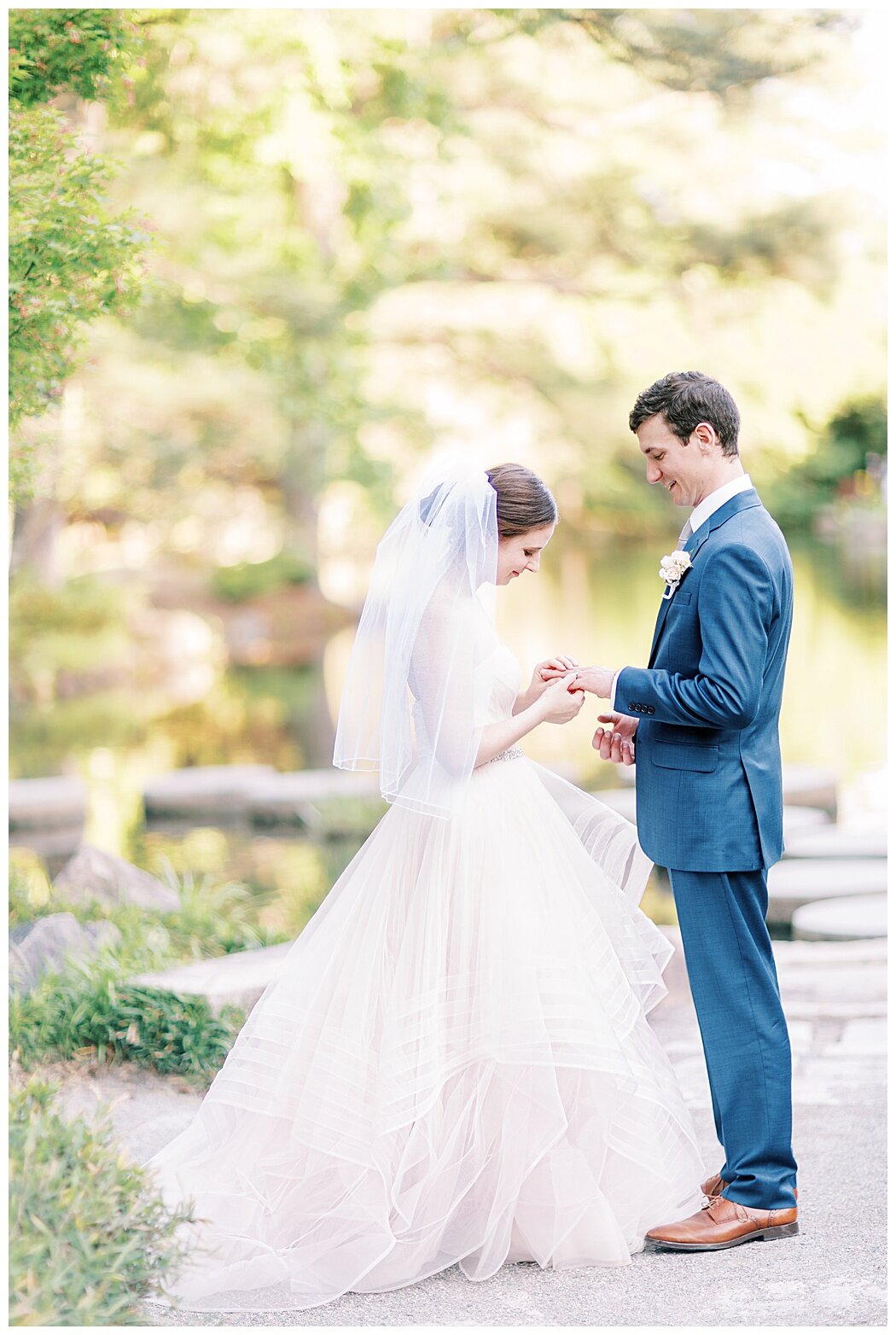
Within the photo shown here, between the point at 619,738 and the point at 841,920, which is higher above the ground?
the point at 619,738

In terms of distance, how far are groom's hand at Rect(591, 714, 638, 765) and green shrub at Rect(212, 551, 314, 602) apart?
19701 mm

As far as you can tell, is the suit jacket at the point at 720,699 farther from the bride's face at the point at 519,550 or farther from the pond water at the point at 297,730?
the pond water at the point at 297,730

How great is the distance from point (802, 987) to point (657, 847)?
2270 mm

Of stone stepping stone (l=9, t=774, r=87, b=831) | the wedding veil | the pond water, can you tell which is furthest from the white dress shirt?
stone stepping stone (l=9, t=774, r=87, b=831)

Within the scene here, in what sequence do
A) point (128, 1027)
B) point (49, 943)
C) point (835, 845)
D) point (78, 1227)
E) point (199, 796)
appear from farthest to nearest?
point (199, 796)
point (835, 845)
point (49, 943)
point (128, 1027)
point (78, 1227)

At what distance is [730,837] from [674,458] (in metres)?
0.89

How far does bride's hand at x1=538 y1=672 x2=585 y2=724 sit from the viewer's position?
328cm

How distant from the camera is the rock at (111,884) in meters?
6.03

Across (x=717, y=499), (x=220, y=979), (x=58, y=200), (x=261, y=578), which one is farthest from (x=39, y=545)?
(x=717, y=499)

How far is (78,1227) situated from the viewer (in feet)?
8.30

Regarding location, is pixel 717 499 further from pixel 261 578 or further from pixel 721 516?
pixel 261 578

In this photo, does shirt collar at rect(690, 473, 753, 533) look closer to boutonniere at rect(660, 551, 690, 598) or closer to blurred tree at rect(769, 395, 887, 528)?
boutonniere at rect(660, 551, 690, 598)

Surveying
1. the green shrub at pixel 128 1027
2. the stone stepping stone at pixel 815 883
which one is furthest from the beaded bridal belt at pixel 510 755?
the stone stepping stone at pixel 815 883

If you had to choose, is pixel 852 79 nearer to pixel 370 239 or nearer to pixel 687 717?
pixel 370 239
